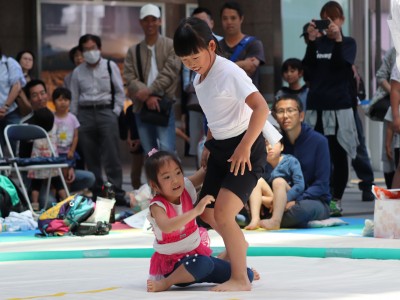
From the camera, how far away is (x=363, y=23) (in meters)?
15.3

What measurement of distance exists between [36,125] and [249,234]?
10.5 feet

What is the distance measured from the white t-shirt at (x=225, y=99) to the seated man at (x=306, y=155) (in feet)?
10.6

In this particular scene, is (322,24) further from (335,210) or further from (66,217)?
(66,217)

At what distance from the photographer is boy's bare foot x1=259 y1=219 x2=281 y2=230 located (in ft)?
27.3

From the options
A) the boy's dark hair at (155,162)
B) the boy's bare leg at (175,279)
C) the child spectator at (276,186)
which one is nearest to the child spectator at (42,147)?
the child spectator at (276,186)

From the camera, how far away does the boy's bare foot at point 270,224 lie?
27.3ft

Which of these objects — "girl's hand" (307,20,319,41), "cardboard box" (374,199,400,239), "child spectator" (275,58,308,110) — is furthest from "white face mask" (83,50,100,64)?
"cardboard box" (374,199,400,239)

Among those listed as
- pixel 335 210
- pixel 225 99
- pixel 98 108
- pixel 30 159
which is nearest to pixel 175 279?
pixel 225 99

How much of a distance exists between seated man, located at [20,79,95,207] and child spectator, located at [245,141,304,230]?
2620 millimetres

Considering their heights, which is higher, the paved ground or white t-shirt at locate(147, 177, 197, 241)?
white t-shirt at locate(147, 177, 197, 241)

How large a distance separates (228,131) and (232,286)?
762mm

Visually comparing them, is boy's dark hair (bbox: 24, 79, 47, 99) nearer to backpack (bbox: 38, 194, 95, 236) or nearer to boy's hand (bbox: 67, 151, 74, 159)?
boy's hand (bbox: 67, 151, 74, 159)

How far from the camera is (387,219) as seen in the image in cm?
758

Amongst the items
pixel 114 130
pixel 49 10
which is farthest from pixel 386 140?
pixel 49 10
